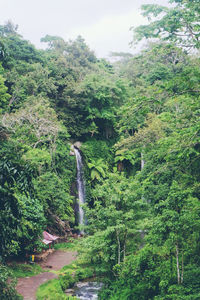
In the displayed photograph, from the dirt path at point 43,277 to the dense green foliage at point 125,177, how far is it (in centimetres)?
89

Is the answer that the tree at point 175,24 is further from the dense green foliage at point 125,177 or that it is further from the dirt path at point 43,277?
the dirt path at point 43,277

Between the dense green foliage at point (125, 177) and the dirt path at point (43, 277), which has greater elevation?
the dense green foliage at point (125, 177)

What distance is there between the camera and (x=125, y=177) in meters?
12.7

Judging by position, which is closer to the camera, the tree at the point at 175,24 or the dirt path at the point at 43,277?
the tree at the point at 175,24

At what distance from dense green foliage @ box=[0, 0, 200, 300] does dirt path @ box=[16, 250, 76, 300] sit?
0.89 m

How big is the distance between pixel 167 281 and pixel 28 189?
17.0 ft

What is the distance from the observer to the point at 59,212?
15719mm

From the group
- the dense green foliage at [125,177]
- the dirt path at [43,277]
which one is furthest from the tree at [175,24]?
the dirt path at [43,277]

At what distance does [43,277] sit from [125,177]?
587 centimetres

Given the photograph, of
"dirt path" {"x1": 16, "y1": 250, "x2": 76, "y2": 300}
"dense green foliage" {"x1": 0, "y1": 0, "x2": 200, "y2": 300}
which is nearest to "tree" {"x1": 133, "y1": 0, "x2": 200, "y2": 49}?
"dense green foliage" {"x1": 0, "y1": 0, "x2": 200, "y2": 300}

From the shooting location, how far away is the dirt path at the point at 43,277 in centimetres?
935

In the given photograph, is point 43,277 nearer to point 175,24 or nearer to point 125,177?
point 125,177

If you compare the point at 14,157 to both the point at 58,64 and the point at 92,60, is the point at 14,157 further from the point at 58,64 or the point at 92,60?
the point at 92,60

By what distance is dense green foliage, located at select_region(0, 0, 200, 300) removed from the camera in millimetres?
5855
